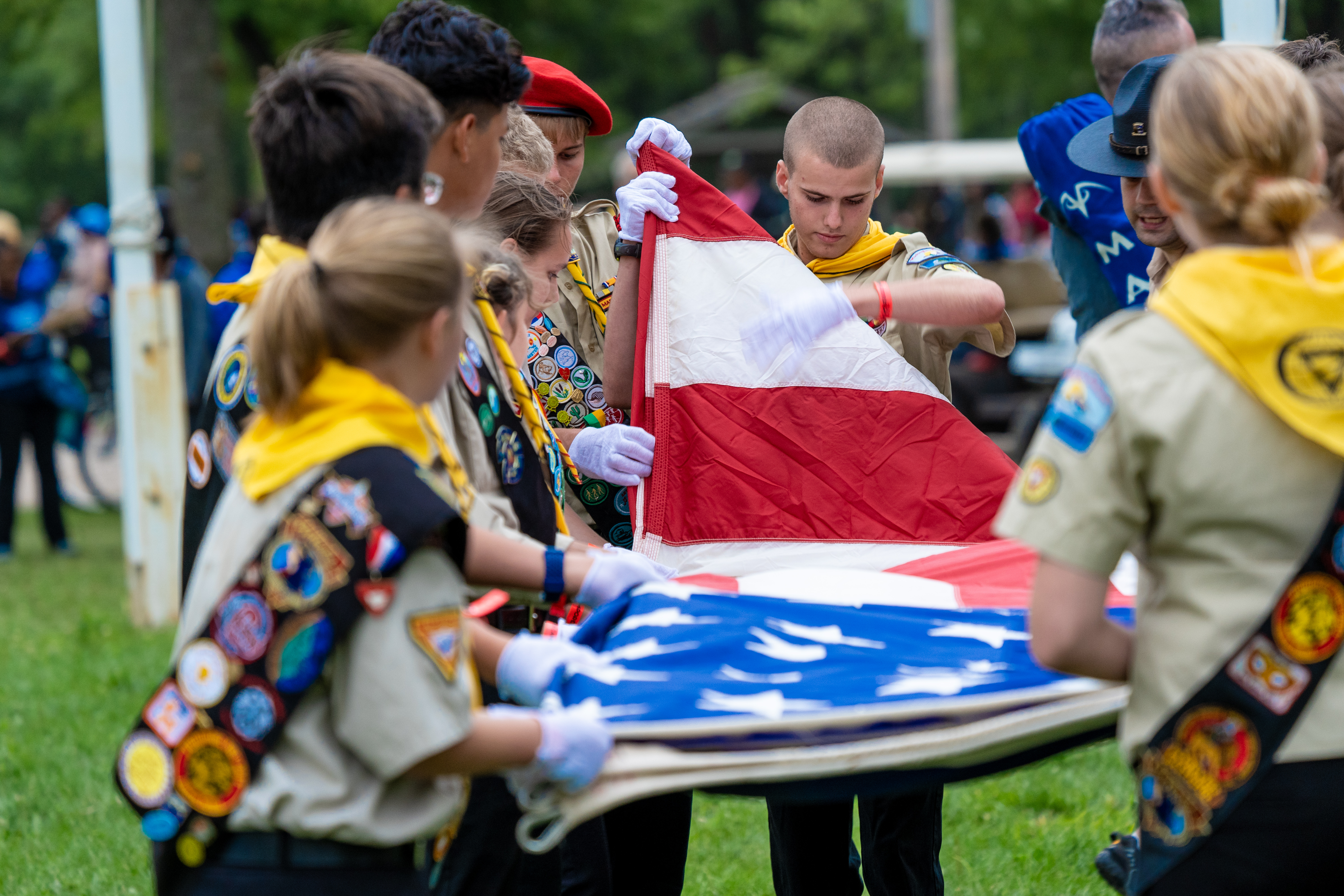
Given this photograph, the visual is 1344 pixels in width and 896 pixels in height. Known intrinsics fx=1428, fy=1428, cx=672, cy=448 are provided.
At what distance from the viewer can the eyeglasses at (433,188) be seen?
8.01ft

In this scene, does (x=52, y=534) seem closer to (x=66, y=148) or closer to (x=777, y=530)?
(x=777, y=530)

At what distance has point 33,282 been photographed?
34.0 feet

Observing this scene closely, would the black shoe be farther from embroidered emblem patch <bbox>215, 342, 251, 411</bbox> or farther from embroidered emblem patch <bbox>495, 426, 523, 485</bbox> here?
embroidered emblem patch <bbox>215, 342, 251, 411</bbox>

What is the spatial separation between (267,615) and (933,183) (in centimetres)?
1659

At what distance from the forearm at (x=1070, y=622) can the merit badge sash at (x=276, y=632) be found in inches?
30.7

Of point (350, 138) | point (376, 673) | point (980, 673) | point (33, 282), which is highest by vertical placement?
point (350, 138)

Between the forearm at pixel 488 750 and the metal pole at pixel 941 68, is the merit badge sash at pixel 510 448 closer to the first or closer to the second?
the forearm at pixel 488 750

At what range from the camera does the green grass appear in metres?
4.04

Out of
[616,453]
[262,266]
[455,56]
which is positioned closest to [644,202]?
[616,453]

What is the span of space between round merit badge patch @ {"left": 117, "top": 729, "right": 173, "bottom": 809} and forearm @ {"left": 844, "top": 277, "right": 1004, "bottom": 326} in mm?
1548

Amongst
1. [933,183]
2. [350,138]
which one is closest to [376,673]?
[350,138]

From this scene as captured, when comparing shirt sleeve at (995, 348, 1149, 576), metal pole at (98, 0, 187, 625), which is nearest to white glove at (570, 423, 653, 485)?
shirt sleeve at (995, 348, 1149, 576)

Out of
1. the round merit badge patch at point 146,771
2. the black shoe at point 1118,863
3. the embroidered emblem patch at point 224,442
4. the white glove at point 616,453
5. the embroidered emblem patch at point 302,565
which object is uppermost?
the embroidered emblem patch at point 302,565

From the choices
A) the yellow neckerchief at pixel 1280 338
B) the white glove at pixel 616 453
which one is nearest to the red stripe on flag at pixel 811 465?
the white glove at pixel 616 453
